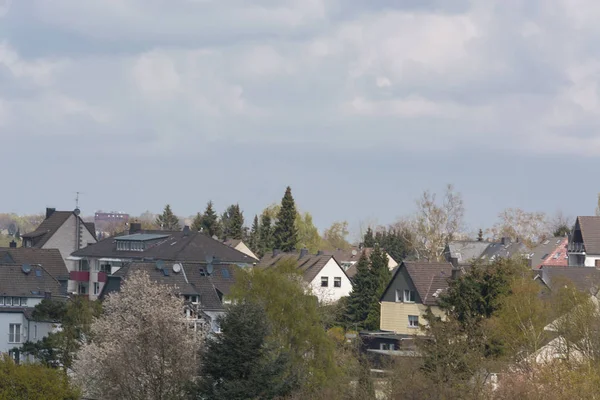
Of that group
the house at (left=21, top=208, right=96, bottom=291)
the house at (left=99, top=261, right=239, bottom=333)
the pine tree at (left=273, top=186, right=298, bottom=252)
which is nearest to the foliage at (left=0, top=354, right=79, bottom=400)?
the house at (left=99, top=261, right=239, bottom=333)

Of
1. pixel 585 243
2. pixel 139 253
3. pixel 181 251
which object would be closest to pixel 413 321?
pixel 181 251

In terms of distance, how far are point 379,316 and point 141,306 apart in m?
32.4

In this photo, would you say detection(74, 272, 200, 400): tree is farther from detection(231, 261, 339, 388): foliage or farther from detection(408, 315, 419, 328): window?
detection(408, 315, 419, 328): window

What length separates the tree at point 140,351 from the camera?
1993 inches

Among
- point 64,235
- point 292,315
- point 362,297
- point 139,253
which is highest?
point 64,235

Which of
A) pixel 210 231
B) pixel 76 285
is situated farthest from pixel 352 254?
pixel 76 285

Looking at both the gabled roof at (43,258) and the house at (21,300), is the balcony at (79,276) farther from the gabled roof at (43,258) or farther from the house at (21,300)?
→ the house at (21,300)

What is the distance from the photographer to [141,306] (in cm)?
6031

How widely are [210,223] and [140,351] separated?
91565 millimetres

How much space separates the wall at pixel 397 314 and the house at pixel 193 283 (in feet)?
37.0

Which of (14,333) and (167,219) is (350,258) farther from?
(14,333)

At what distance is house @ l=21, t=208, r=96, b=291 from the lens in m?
117

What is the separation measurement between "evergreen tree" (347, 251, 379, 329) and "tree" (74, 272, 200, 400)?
3012cm

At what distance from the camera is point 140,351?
51.8 m
